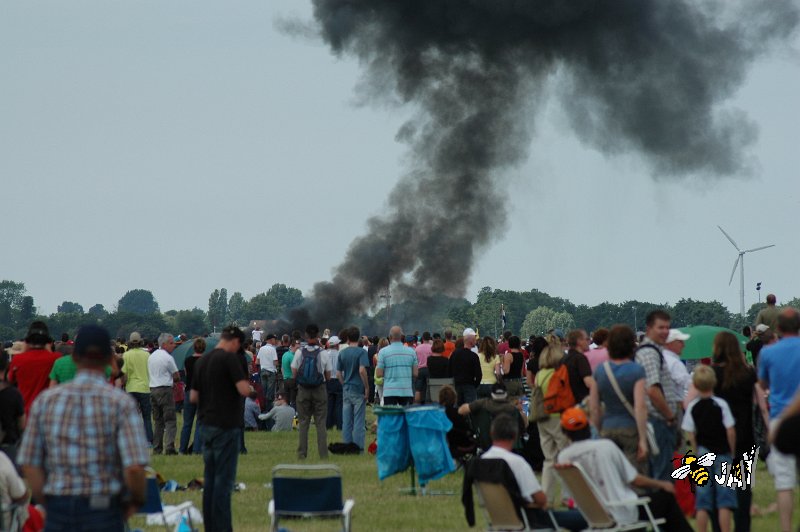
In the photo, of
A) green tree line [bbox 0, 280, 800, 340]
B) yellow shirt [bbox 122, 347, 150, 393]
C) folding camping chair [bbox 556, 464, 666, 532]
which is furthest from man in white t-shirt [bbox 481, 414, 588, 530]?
green tree line [bbox 0, 280, 800, 340]

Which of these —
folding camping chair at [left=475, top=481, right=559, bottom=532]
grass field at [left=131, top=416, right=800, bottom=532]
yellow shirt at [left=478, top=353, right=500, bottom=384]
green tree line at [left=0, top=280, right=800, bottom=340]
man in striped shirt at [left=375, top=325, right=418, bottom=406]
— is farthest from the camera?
green tree line at [left=0, top=280, right=800, bottom=340]

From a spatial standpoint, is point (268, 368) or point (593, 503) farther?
point (268, 368)

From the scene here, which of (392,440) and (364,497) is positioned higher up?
(392,440)

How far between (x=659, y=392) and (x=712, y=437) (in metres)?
0.57

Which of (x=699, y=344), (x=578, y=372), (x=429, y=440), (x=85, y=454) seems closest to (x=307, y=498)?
(x=85, y=454)

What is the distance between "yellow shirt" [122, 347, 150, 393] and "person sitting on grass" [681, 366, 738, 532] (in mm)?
11985

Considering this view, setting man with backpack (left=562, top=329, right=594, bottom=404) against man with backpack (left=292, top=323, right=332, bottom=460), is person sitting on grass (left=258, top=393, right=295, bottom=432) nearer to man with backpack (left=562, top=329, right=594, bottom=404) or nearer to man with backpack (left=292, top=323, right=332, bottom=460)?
man with backpack (left=292, top=323, right=332, bottom=460)

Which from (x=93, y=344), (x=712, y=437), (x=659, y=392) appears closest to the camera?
(x=93, y=344)

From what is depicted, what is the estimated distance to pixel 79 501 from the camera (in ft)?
20.2

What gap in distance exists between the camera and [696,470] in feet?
35.3

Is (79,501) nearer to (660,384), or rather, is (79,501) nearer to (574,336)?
(660,384)

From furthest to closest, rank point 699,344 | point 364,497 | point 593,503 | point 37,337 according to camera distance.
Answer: point 699,344 < point 364,497 < point 37,337 < point 593,503

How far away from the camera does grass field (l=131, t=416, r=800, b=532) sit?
43.2ft

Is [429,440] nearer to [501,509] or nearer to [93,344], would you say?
[501,509]
